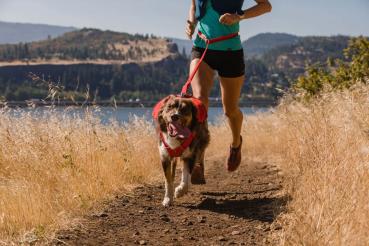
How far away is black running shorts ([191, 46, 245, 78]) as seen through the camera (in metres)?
5.31

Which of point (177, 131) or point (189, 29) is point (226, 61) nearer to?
point (189, 29)

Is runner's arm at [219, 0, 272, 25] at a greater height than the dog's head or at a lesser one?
greater

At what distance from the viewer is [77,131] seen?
651cm

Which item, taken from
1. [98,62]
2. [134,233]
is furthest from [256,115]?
[98,62]

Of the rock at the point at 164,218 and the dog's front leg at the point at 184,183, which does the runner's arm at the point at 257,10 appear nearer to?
the dog's front leg at the point at 184,183

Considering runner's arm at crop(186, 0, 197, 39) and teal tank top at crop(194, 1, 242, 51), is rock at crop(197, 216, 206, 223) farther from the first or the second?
runner's arm at crop(186, 0, 197, 39)

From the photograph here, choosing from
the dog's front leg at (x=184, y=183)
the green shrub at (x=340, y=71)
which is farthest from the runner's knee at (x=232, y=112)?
the green shrub at (x=340, y=71)

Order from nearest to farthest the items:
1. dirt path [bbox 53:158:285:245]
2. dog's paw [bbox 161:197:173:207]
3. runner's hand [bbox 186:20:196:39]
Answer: dirt path [bbox 53:158:285:245] < dog's paw [bbox 161:197:173:207] < runner's hand [bbox 186:20:196:39]

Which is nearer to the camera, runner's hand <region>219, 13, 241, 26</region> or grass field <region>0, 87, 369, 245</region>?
grass field <region>0, 87, 369, 245</region>

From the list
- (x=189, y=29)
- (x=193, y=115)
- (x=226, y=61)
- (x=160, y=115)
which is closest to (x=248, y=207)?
(x=193, y=115)

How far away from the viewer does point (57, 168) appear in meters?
5.39

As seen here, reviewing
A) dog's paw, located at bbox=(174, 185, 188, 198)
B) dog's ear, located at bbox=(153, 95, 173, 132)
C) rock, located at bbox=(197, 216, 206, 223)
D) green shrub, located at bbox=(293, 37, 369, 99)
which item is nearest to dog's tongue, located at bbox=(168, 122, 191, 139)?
dog's ear, located at bbox=(153, 95, 173, 132)

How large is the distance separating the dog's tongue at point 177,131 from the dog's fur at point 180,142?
0.05 m

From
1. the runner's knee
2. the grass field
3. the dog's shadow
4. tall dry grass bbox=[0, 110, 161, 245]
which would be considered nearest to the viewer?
the grass field
